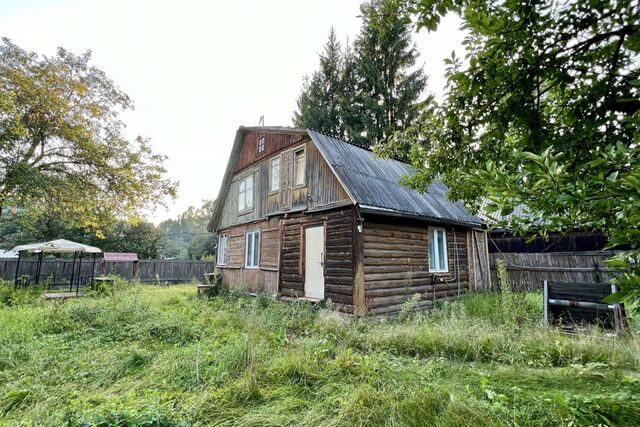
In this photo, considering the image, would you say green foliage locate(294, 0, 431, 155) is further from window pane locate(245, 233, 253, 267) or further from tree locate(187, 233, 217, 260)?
tree locate(187, 233, 217, 260)

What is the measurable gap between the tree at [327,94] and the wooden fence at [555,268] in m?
18.5

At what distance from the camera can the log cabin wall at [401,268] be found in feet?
26.9

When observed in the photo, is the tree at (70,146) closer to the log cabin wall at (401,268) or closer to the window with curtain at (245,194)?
the window with curtain at (245,194)

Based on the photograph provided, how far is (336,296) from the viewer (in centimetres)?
823

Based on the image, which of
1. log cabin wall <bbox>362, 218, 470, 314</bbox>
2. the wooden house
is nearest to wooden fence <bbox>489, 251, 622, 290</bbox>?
the wooden house

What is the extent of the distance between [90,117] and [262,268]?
10.8 metres

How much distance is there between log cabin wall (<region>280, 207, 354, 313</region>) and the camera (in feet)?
26.5

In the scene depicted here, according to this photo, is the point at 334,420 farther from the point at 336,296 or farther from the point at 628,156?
the point at 336,296

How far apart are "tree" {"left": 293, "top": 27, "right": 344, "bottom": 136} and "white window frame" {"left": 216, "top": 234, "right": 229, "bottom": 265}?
49.4 feet

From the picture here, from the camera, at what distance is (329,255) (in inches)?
341

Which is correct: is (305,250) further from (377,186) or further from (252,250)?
(252,250)

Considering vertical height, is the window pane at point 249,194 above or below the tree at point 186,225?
below

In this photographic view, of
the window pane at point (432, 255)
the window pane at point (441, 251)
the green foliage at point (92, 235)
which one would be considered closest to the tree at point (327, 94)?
the green foliage at point (92, 235)

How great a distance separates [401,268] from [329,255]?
228 cm
